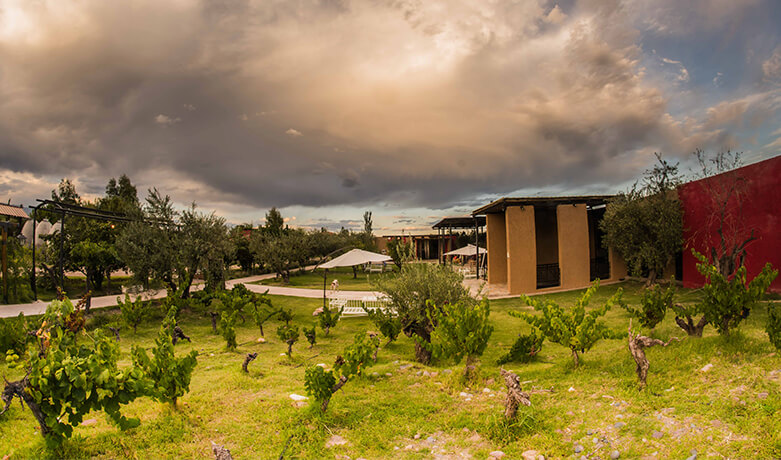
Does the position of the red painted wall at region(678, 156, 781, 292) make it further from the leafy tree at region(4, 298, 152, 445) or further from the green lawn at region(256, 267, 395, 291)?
the leafy tree at region(4, 298, 152, 445)

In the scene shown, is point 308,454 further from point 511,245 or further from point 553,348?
point 511,245

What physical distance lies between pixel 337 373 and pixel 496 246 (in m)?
15.3

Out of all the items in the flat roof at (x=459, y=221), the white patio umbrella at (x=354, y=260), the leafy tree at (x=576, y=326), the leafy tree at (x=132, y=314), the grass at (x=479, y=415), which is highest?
the flat roof at (x=459, y=221)

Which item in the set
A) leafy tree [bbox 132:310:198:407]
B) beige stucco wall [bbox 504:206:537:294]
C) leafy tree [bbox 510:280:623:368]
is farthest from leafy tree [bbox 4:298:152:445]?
beige stucco wall [bbox 504:206:537:294]

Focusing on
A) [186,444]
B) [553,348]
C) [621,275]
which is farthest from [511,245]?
[186,444]

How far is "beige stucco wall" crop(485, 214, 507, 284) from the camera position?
18297mm

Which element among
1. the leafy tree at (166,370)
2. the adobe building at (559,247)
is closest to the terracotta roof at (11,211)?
the leafy tree at (166,370)

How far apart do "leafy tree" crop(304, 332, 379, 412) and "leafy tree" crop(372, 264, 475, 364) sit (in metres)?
2.16

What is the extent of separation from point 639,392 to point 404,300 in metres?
4.12

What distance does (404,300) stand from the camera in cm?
730

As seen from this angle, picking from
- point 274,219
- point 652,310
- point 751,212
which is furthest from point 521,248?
point 274,219

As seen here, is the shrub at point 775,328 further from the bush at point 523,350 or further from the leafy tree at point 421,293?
the leafy tree at point 421,293

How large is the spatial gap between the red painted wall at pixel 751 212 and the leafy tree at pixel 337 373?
10.7m

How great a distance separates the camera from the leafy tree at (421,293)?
705 centimetres
